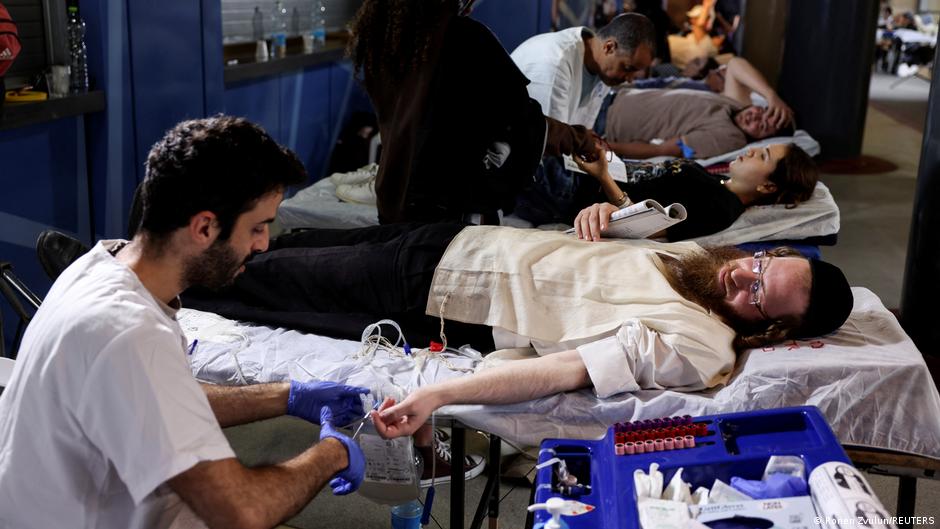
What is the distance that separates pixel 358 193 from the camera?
414cm

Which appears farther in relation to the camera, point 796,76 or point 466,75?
point 796,76

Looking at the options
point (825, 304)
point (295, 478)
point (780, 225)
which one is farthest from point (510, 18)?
point (295, 478)

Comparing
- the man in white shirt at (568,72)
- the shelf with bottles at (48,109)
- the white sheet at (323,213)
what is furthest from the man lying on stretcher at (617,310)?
the shelf with bottles at (48,109)

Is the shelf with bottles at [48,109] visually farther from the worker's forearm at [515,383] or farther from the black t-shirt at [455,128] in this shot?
the worker's forearm at [515,383]

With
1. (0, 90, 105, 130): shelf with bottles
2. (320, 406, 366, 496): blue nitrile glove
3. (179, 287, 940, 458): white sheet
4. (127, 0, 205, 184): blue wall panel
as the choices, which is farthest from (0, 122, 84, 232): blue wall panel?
(320, 406, 366, 496): blue nitrile glove

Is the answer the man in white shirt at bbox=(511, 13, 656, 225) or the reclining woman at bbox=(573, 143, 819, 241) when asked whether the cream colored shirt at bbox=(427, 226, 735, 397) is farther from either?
the man in white shirt at bbox=(511, 13, 656, 225)

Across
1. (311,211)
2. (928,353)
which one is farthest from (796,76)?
(311,211)

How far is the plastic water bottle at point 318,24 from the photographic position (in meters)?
6.17

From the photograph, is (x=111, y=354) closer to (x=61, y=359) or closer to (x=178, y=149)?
(x=61, y=359)

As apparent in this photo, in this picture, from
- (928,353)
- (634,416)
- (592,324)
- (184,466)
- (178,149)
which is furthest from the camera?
(928,353)

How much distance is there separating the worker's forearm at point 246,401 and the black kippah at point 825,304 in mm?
1263

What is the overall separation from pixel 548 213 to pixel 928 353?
5.39 feet

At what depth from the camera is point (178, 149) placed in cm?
153

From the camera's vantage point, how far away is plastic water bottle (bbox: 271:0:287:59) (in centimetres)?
558
